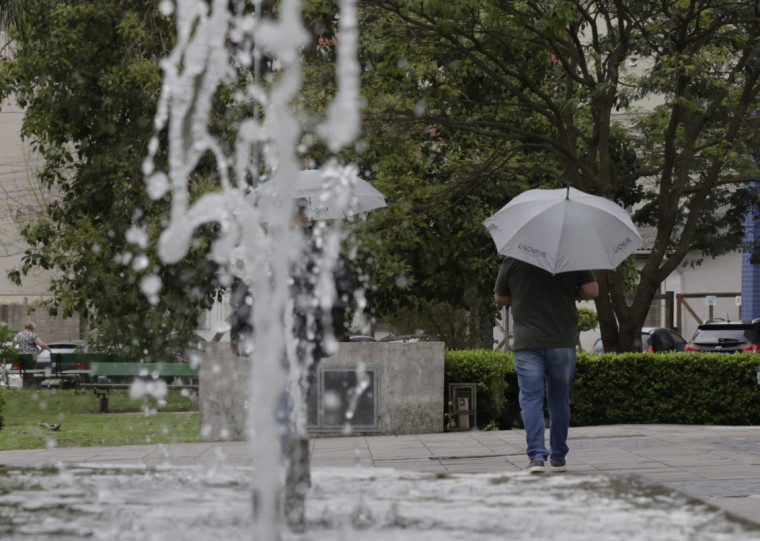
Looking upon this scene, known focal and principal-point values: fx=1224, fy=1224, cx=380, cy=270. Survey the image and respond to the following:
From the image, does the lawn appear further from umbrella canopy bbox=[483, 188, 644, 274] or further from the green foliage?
umbrella canopy bbox=[483, 188, 644, 274]

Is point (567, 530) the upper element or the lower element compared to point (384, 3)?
lower

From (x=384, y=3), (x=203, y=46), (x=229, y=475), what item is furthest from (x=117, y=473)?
(x=384, y=3)

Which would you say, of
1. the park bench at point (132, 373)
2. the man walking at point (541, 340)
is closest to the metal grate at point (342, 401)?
the man walking at point (541, 340)

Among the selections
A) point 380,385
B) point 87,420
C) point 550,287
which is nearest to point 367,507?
point 550,287

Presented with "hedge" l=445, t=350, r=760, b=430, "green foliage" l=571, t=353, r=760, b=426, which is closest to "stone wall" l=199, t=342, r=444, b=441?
"hedge" l=445, t=350, r=760, b=430

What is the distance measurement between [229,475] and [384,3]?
11149 millimetres

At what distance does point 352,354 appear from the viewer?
42.1ft

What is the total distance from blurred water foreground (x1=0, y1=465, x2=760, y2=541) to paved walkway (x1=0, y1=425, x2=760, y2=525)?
358cm

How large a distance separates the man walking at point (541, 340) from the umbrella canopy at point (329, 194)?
174 centimetres

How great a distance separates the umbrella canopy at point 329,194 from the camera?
9594mm

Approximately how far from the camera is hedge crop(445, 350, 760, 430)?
14.2m

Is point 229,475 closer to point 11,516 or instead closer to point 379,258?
point 11,516

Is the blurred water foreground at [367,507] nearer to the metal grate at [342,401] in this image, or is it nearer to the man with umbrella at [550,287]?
the man with umbrella at [550,287]

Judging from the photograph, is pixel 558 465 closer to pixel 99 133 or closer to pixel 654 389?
pixel 654 389
